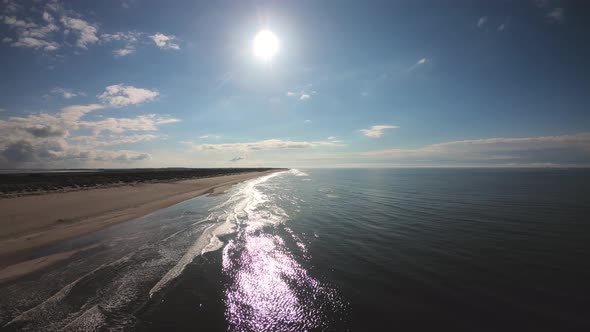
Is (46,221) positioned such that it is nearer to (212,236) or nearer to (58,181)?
(212,236)

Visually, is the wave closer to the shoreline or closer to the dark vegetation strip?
the shoreline

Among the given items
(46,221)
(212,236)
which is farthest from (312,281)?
(46,221)

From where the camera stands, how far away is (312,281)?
25.9 ft

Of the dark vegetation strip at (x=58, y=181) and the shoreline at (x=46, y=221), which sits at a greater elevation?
the dark vegetation strip at (x=58, y=181)

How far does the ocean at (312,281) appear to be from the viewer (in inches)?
228

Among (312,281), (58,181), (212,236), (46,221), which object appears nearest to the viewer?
(312,281)

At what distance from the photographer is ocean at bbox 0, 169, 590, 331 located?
19.0 feet

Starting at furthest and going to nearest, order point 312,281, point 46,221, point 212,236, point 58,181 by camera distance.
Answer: point 58,181 < point 46,221 < point 212,236 < point 312,281

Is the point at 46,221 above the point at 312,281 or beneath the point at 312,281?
above

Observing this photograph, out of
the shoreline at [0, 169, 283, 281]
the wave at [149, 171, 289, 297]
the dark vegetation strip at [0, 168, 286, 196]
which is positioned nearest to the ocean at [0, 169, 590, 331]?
the wave at [149, 171, 289, 297]

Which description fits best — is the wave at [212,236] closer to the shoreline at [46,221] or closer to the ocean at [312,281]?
the ocean at [312,281]

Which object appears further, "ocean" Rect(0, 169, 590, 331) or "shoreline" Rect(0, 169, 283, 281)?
"shoreline" Rect(0, 169, 283, 281)

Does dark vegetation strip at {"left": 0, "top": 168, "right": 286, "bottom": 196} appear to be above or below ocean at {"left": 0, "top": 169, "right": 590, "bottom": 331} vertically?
above

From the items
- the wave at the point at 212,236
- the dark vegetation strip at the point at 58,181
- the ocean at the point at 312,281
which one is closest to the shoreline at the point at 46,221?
the ocean at the point at 312,281
